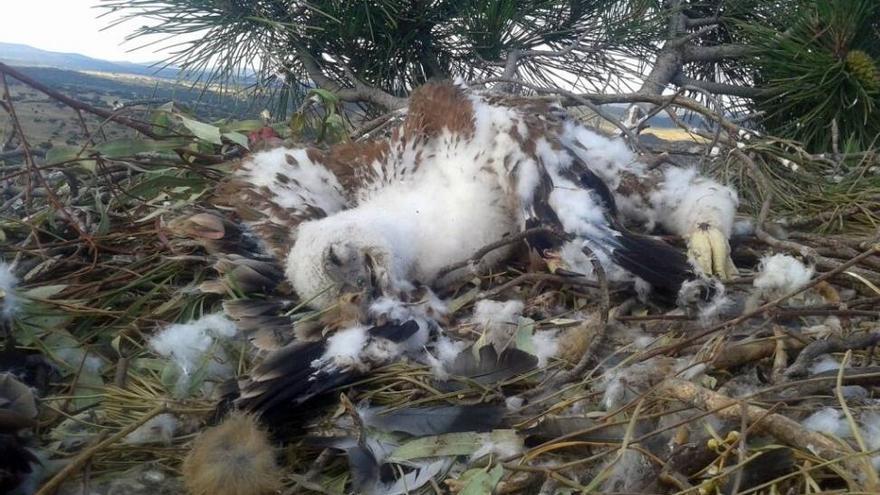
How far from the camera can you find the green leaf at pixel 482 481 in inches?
55.1

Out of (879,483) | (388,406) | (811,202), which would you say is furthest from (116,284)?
(811,202)

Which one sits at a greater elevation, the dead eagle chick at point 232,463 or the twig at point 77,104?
the twig at point 77,104

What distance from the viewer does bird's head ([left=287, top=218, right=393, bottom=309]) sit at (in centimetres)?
215

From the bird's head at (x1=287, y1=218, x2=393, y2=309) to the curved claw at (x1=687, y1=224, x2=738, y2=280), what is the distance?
95 cm

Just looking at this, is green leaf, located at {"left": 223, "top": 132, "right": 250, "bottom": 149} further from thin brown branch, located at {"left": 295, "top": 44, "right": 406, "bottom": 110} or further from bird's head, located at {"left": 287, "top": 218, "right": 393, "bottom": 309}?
thin brown branch, located at {"left": 295, "top": 44, "right": 406, "bottom": 110}

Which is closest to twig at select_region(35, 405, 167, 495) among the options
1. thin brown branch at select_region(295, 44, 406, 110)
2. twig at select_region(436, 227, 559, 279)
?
twig at select_region(436, 227, 559, 279)

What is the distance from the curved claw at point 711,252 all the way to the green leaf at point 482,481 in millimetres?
1019

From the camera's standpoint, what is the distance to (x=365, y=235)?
7.34 feet

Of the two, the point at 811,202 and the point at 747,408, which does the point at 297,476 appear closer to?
the point at 747,408

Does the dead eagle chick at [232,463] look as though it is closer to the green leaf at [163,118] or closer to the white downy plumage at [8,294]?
the white downy plumage at [8,294]

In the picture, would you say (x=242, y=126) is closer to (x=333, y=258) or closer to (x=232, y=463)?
(x=333, y=258)

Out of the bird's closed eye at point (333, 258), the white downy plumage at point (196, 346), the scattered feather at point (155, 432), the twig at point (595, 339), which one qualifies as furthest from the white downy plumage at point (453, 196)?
the scattered feather at point (155, 432)

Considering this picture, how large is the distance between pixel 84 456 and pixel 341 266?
0.87 m

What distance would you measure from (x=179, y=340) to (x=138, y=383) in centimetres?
16
